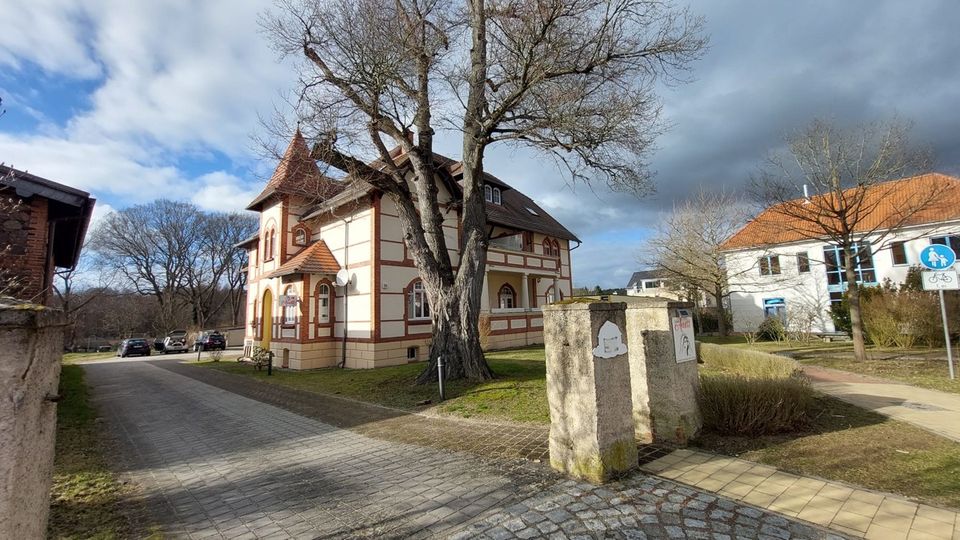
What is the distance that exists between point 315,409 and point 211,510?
469 cm

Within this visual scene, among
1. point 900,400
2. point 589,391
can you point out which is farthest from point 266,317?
point 900,400

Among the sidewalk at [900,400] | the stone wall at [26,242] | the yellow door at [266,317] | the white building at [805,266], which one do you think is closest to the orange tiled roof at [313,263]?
the yellow door at [266,317]

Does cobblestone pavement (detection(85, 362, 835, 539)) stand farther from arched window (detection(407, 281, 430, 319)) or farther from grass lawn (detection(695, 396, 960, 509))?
arched window (detection(407, 281, 430, 319))

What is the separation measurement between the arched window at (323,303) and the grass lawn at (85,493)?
9.55 meters

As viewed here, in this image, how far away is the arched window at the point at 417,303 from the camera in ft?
56.0

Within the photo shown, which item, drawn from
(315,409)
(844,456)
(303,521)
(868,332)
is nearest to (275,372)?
(315,409)

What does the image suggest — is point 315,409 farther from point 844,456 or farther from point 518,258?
point 518,258

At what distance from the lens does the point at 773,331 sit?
21141 mm

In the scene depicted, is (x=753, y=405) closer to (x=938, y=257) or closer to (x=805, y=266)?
(x=938, y=257)

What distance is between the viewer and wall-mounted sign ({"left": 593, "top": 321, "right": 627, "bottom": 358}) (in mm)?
4184

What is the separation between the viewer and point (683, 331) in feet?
17.5

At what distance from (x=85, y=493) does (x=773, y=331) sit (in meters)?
24.8

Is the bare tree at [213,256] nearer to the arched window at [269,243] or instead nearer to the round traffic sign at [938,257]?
the arched window at [269,243]

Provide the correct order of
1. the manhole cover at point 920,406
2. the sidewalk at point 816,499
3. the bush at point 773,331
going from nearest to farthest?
the sidewalk at point 816,499
the manhole cover at point 920,406
the bush at point 773,331
